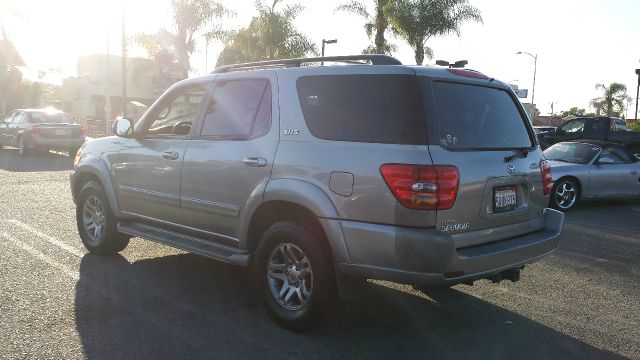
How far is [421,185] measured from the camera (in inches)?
145

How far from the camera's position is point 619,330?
462 centimetres

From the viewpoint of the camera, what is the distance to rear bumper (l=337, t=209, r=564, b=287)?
3.68m

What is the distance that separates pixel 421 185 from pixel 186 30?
32044 millimetres

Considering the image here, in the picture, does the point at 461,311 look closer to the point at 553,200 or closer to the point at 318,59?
the point at 318,59

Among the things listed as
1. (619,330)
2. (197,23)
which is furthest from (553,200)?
(197,23)

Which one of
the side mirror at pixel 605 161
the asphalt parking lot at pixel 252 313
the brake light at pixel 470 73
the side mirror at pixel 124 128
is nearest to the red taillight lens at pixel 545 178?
the brake light at pixel 470 73

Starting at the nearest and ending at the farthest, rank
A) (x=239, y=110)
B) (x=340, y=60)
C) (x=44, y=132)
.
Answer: (x=340, y=60)
(x=239, y=110)
(x=44, y=132)

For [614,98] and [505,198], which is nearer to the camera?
[505,198]

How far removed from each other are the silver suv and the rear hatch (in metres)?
0.01

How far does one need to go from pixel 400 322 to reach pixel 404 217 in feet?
4.18

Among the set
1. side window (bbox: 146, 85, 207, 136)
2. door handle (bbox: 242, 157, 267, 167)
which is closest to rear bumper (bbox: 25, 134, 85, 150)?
side window (bbox: 146, 85, 207, 136)

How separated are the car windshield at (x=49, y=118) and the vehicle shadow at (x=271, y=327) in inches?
591

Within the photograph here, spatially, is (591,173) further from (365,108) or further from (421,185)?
(421,185)

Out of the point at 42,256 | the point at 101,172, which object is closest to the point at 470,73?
the point at 101,172
